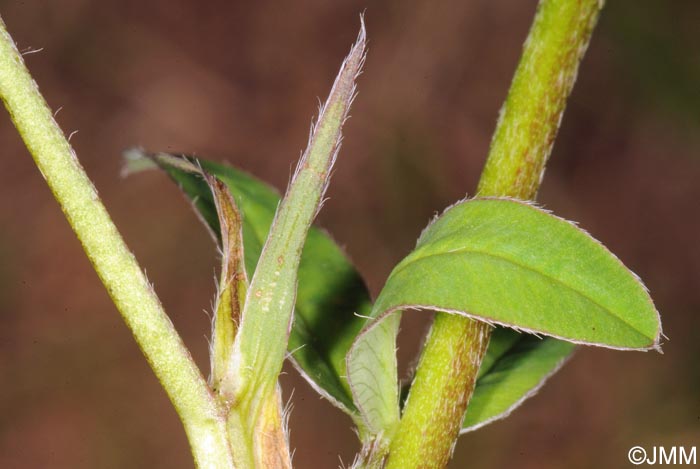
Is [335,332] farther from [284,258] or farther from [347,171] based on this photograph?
[347,171]

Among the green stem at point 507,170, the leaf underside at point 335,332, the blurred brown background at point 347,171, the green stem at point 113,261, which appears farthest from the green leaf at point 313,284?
the blurred brown background at point 347,171

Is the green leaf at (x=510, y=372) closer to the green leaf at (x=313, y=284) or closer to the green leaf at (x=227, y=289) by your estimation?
the green leaf at (x=313, y=284)

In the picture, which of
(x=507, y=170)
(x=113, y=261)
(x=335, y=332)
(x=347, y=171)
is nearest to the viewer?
(x=113, y=261)

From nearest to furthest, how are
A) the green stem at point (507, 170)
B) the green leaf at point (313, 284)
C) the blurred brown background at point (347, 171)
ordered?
the green stem at point (507, 170)
the green leaf at point (313, 284)
the blurred brown background at point (347, 171)

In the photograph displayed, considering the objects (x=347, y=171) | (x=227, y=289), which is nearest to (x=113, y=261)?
(x=227, y=289)

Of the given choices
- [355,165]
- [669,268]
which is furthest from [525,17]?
[669,268]

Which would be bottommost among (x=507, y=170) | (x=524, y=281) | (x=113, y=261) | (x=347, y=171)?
(x=113, y=261)

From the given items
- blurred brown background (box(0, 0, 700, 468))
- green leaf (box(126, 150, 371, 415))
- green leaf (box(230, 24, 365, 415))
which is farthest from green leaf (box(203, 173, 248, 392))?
blurred brown background (box(0, 0, 700, 468))
